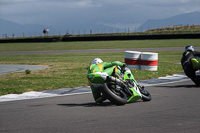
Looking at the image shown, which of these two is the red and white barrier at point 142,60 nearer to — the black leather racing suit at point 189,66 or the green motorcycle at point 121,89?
the black leather racing suit at point 189,66

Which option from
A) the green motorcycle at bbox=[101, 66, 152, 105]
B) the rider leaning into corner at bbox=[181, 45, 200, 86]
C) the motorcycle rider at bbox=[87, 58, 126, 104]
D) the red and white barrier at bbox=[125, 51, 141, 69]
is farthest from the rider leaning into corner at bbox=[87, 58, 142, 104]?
the red and white barrier at bbox=[125, 51, 141, 69]

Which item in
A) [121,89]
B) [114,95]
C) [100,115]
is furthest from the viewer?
[121,89]

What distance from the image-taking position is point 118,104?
8805 mm

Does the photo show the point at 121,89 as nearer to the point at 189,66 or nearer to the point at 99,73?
the point at 99,73

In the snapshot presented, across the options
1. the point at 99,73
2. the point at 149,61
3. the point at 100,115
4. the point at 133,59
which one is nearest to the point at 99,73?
the point at 99,73

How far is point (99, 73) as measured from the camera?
8.73 m

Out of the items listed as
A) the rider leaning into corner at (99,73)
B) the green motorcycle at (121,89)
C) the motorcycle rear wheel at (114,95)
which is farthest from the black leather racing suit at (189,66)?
the motorcycle rear wheel at (114,95)

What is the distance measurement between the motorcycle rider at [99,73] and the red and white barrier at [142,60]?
9.16 meters

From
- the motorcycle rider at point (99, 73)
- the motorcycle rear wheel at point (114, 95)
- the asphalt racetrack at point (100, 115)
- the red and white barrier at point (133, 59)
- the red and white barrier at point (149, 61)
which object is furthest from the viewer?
the red and white barrier at point (133, 59)

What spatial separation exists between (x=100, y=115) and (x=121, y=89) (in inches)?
55.3

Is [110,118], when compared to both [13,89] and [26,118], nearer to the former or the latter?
[26,118]

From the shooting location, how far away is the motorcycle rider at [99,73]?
8.73 metres

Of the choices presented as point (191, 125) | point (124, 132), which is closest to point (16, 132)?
point (124, 132)

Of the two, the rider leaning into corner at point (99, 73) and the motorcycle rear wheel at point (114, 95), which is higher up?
the rider leaning into corner at point (99, 73)
